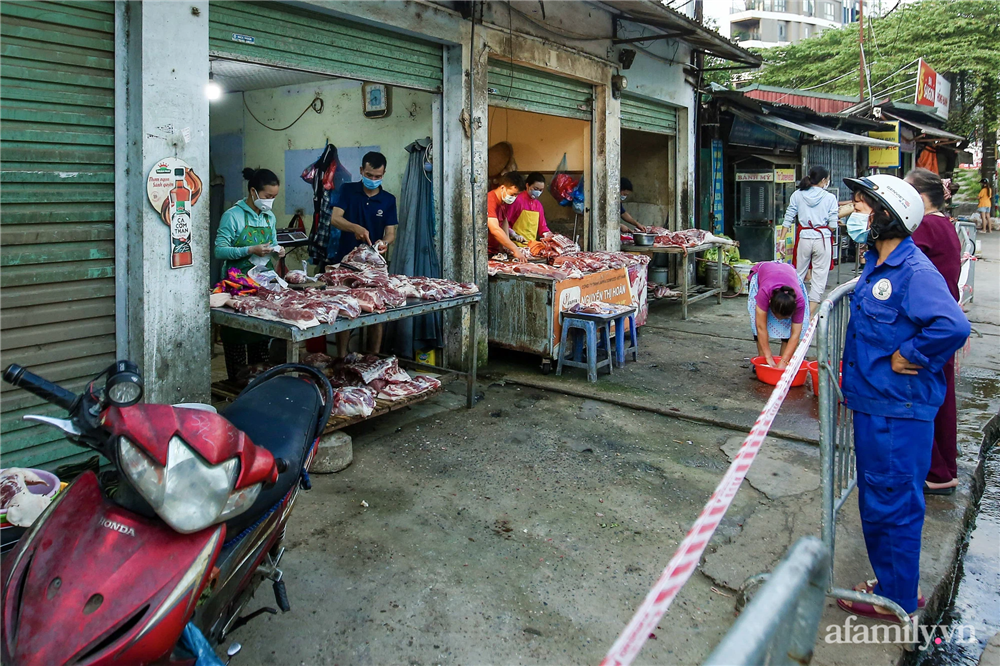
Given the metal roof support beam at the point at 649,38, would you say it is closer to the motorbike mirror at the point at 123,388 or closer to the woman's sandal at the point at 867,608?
the woman's sandal at the point at 867,608

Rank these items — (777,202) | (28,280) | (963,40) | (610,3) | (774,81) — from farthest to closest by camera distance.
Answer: (774,81)
(963,40)
(777,202)
(610,3)
(28,280)

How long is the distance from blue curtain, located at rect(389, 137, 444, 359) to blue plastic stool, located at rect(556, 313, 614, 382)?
128 cm

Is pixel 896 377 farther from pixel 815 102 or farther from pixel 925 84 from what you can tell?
pixel 925 84

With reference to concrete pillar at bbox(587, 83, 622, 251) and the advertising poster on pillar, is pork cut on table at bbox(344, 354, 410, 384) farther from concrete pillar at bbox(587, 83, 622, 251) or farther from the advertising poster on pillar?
concrete pillar at bbox(587, 83, 622, 251)

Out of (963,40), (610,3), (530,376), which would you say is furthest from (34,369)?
(963,40)

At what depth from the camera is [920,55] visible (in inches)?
1040

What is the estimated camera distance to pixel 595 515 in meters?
4.46

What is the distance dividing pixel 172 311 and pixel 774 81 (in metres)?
33.4

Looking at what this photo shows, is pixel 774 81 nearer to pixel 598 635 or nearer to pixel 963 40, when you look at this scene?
pixel 963 40

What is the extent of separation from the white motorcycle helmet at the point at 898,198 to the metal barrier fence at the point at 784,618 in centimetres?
222

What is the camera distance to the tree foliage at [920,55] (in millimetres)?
25047

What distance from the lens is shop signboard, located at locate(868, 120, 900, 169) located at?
57.9 feet

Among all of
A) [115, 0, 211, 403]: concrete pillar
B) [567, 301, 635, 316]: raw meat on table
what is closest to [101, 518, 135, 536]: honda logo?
[115, 0, 211, 403]: concrete pillar

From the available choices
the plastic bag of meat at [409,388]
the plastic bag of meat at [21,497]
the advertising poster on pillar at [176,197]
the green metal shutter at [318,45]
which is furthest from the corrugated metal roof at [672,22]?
the plastic bag of meat at [21,497]
